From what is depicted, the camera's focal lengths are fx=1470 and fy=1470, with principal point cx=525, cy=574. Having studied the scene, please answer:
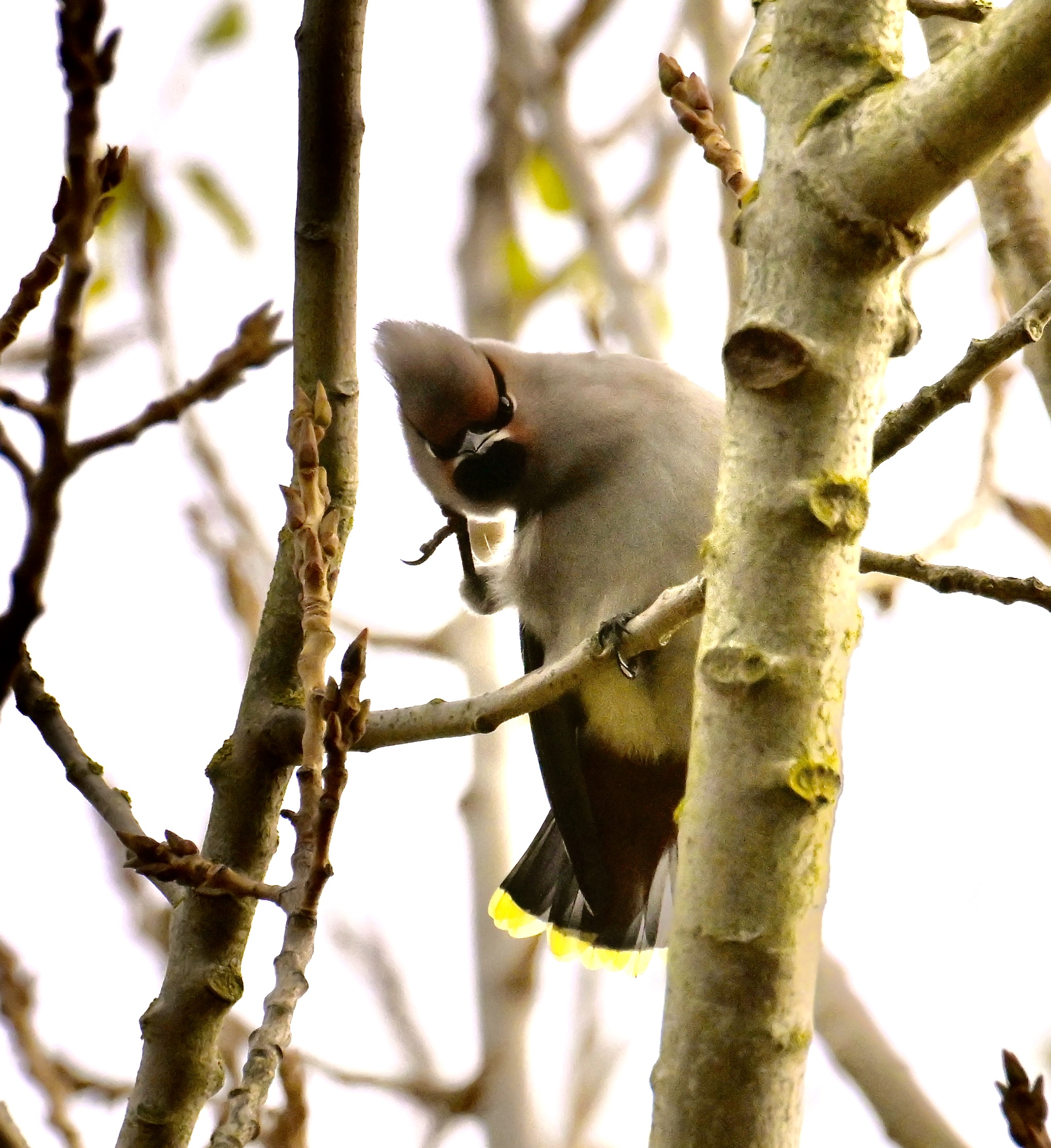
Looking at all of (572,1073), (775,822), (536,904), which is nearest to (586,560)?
(536,904)

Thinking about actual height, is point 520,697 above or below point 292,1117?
above

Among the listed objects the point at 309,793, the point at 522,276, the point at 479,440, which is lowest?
the point at 309,793

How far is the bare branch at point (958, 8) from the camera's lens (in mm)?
2205

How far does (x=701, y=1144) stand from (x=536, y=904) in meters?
2.70

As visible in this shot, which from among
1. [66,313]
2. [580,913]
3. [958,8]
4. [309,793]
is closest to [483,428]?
[580,913]

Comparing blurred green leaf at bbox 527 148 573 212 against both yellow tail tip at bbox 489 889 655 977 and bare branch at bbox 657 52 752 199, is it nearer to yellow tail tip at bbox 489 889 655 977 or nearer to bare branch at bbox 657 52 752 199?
bare branch at bbox 657 52 752 199

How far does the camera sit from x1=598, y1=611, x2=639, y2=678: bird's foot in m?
2.20

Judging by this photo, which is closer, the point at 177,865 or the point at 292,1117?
the point at 177,865

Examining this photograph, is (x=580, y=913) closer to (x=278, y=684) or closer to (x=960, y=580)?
(x=278, y=684)

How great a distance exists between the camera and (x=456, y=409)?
3396 millimetres


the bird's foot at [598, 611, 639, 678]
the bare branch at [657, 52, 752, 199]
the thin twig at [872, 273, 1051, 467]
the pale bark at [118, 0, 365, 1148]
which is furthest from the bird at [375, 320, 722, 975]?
the thin twig at [872, 273, 1051, 467]

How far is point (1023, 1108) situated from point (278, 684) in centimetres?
138

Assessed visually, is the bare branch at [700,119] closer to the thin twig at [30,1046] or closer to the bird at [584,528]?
the bird at [584,528]

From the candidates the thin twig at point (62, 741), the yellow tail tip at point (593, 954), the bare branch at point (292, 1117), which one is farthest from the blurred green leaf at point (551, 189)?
the bare branch at point (292, 1117)
